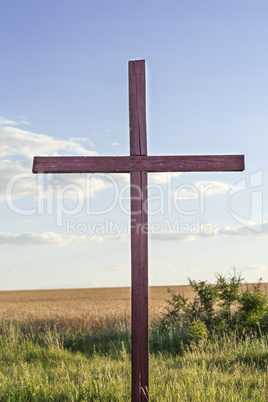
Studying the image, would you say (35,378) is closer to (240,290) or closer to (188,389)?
(188,389)

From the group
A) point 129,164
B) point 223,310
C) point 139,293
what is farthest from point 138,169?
point 223,310

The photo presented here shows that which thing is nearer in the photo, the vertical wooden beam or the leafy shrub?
the vertical wooden beam

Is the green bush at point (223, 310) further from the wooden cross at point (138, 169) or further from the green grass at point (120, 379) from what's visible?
the wooden cross at point (138, 169)

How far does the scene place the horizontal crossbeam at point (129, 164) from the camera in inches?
216

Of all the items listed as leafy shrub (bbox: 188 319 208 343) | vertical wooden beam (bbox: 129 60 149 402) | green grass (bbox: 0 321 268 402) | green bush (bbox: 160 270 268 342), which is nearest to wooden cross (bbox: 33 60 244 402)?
vertical wooden beam (bbox: 129 60 149 402)

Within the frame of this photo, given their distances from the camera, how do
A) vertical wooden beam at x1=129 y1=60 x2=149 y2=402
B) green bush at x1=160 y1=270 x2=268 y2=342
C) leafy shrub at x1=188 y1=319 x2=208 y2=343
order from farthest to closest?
green bush at x1=160 y1=270 x2=268 y2=342, leafy shrub at x1=188 y1=319 x2=208 y2=343, vertical wooden beam at x1=129 y1=60 x2=149 y2=402

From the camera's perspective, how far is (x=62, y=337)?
11375 millimetres

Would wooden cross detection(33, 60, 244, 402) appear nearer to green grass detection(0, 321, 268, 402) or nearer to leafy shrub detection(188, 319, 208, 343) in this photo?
green grass detection(0, 321, 268, 402)

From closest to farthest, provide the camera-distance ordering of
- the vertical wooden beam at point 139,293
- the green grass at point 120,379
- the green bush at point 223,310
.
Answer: the vertical wooden beam at point 139,293, the green grass at point 120,379, the green bush at point 223,310

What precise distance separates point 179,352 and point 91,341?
2.57m

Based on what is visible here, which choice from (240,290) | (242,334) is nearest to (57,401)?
(242,334)

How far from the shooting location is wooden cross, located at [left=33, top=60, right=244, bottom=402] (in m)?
5.30

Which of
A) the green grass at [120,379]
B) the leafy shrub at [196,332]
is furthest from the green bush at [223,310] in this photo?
the green grass at [120,379]

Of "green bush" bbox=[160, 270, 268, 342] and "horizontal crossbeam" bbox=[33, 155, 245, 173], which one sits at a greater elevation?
"horizontal crossbeam" bbox=[33, 155, 245, 173]
